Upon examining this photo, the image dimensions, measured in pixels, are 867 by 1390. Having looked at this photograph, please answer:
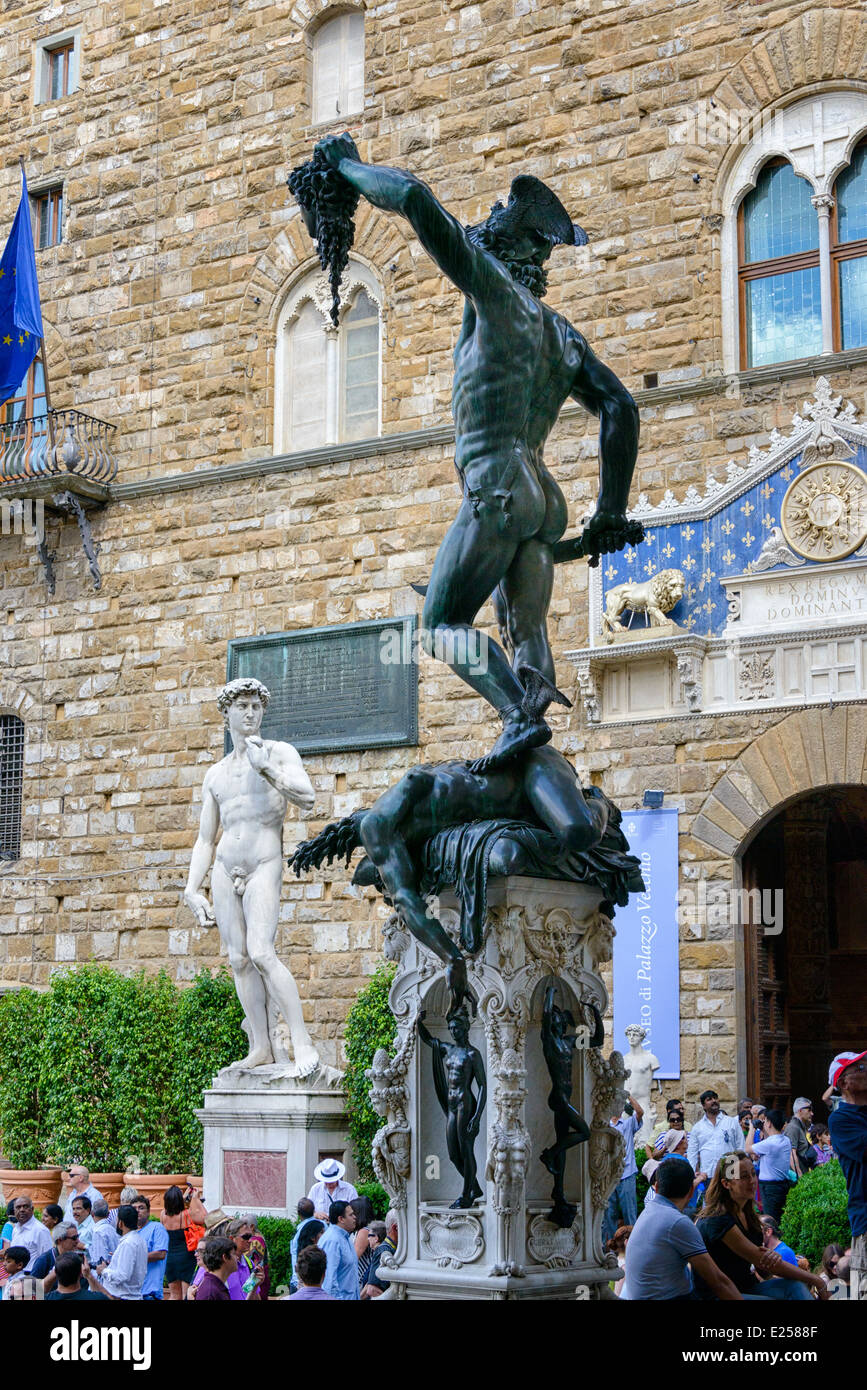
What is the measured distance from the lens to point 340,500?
16.6 m

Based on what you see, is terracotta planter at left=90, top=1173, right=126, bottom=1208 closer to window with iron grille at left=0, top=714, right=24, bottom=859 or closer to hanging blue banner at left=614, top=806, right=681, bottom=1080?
hanging blue banner at left=614, top=806, right=681, bottom=1080

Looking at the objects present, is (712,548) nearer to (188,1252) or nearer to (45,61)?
(188,1252)

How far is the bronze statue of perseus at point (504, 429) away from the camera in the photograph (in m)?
5.65

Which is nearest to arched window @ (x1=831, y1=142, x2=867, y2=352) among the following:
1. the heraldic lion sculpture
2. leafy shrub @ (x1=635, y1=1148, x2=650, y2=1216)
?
the heraldic lion sculpture

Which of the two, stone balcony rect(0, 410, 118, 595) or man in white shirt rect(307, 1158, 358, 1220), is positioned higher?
stone balcony rect(0, 410, 118, 595)

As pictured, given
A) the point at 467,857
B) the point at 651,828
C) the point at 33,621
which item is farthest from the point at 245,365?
the point at 467,857

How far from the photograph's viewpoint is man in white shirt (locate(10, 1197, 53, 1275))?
955cm

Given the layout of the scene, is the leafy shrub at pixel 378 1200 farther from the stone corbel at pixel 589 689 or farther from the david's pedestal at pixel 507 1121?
the david's pedestal at pixel 507 1121

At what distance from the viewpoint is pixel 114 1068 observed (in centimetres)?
1501

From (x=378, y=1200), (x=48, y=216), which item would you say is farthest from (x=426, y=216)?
(x=48, y=216)

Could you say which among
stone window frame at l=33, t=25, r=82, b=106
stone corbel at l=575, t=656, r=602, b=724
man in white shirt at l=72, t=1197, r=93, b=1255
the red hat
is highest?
stone window frame at l=33, t=25, r=82, b=106

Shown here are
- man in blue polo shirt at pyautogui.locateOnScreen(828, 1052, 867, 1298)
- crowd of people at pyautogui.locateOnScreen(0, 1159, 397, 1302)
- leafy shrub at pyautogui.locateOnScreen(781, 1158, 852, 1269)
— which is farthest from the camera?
leafy shrub at pyautogui.locateOnScreen(781, 1158, 852, 1269)

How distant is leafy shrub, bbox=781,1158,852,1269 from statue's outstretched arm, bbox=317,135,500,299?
6.19 m

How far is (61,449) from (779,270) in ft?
25.4
